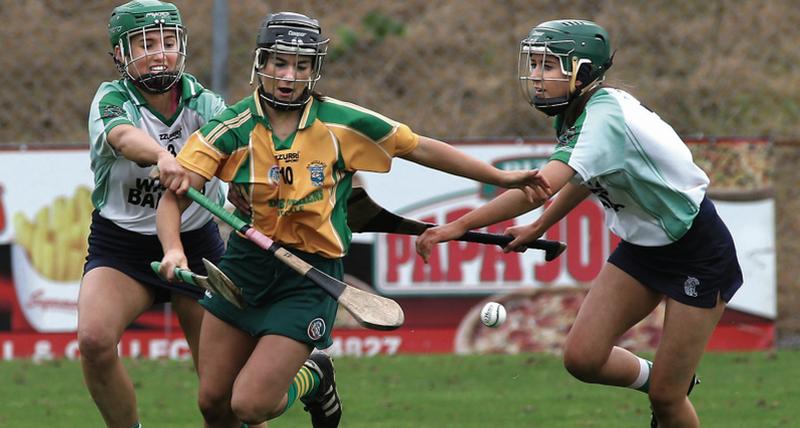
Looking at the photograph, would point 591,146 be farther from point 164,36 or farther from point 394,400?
point 394,400

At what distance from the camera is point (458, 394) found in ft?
23.3

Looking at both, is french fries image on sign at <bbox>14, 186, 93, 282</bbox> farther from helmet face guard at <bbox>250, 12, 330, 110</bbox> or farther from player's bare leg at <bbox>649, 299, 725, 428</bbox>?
player's bare leg at <bbox>649, 299, 725, 428</bbox>

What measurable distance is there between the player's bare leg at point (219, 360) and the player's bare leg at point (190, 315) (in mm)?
437

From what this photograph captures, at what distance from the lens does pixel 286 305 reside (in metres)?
4.87

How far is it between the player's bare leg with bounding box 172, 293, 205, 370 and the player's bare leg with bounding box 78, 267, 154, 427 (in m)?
0.13

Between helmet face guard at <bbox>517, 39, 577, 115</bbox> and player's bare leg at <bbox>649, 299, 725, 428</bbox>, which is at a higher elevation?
helmet face guard at <bbox>517, 39, 577, 115</bbox>

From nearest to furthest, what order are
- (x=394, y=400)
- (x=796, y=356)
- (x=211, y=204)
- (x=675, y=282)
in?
(x=211, y=204) → (x=675, y=282) → (x=394, y=400) → (x=796, y=356)

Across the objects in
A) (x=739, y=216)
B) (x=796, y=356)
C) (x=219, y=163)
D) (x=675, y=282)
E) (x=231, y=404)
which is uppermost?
(x=219, y=163)

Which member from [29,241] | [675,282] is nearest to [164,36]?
[675,282]

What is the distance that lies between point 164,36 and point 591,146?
1701 mm

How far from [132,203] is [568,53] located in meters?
1.82

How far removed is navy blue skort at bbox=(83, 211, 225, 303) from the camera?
5352 mm

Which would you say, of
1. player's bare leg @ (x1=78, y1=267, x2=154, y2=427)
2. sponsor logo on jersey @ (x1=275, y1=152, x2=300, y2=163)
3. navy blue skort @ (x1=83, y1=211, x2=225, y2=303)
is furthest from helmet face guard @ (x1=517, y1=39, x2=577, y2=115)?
player's bare leg @ (x1=78, y1=267, x2=154, y2=427)

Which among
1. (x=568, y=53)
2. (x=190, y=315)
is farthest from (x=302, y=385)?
(x=568, y=53)
